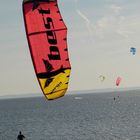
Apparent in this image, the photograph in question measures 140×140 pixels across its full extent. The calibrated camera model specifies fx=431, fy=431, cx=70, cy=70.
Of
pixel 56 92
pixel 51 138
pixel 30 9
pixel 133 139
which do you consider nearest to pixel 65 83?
pixel 56 92

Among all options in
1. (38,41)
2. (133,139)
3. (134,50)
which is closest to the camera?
(38,41)

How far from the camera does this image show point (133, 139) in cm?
7250

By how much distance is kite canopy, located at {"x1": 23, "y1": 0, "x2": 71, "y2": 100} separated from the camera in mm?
11234

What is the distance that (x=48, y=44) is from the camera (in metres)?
11.3

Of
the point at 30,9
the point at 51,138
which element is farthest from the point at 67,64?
the point at 51,138

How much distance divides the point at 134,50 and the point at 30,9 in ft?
85.6

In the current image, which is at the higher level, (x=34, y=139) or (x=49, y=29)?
(x=49, y=29)

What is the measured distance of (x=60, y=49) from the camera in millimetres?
11617

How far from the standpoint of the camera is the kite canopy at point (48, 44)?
11.2 metres

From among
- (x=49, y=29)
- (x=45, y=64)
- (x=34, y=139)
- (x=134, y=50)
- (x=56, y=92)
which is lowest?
(x=34, y=139)

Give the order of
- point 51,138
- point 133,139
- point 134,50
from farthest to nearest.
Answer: point 51,138 < point 133,139 < point 134,50

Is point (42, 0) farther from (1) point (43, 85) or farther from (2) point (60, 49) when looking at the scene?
(1) point (43, 85)

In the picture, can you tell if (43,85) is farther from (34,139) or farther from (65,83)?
(34,139)

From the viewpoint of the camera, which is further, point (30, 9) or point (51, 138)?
point (51, 138)
